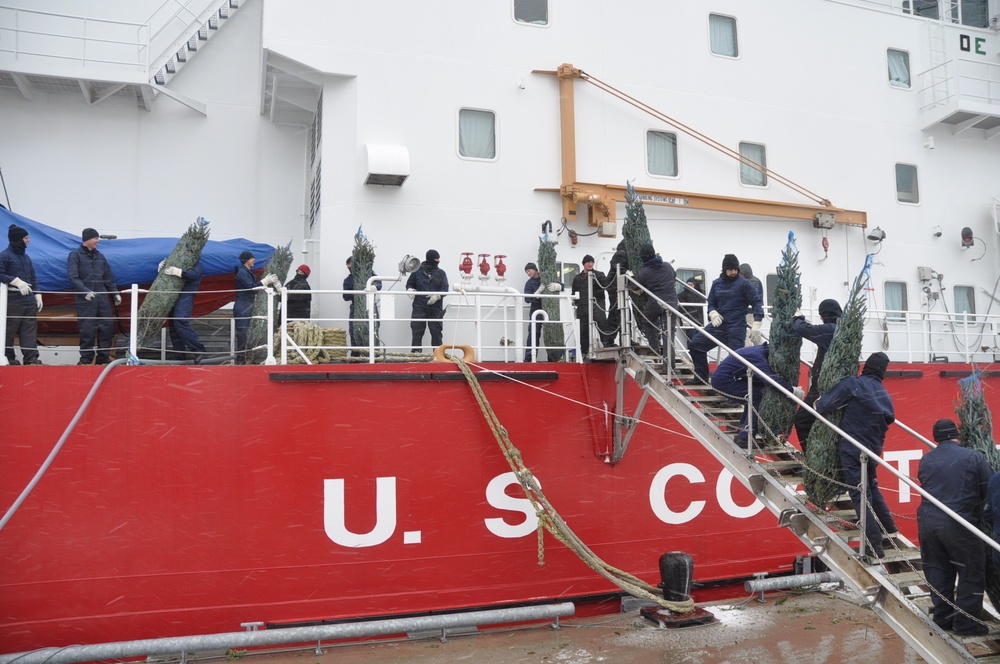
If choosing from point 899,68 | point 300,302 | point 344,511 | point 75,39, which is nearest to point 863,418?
point 344,511

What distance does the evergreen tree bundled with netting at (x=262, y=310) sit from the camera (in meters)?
→ 8.38

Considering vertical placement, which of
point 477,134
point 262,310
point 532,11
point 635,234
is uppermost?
point 532,11

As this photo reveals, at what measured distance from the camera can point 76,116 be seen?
427 inches

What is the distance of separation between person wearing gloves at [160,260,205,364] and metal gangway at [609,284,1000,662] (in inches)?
176

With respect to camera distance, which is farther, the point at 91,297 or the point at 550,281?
the point at 550,281

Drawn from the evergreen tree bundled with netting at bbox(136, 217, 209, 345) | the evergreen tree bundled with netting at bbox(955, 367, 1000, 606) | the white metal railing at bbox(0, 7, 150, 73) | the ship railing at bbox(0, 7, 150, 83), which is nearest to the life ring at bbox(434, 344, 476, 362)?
the evergreen tree bundled with netting at bbox(136, 217, 209, 345)

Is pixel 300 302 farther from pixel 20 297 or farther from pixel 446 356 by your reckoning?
pixel 20 297

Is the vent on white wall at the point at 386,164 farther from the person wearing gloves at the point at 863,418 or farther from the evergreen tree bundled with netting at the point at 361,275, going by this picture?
the person wearing gloves at the point at 863,418

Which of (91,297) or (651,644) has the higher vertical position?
(91,297)

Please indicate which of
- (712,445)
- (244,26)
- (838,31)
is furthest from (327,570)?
(838,31)

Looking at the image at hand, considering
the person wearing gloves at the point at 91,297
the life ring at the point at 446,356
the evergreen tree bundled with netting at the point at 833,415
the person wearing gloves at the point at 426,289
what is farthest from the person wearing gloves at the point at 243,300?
the evergreen tree bundled with netting at the point at 833,415

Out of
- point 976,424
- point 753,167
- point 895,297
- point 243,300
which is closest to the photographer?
point 976,424

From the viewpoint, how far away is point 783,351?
7344mm

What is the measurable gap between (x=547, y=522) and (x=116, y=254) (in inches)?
222
